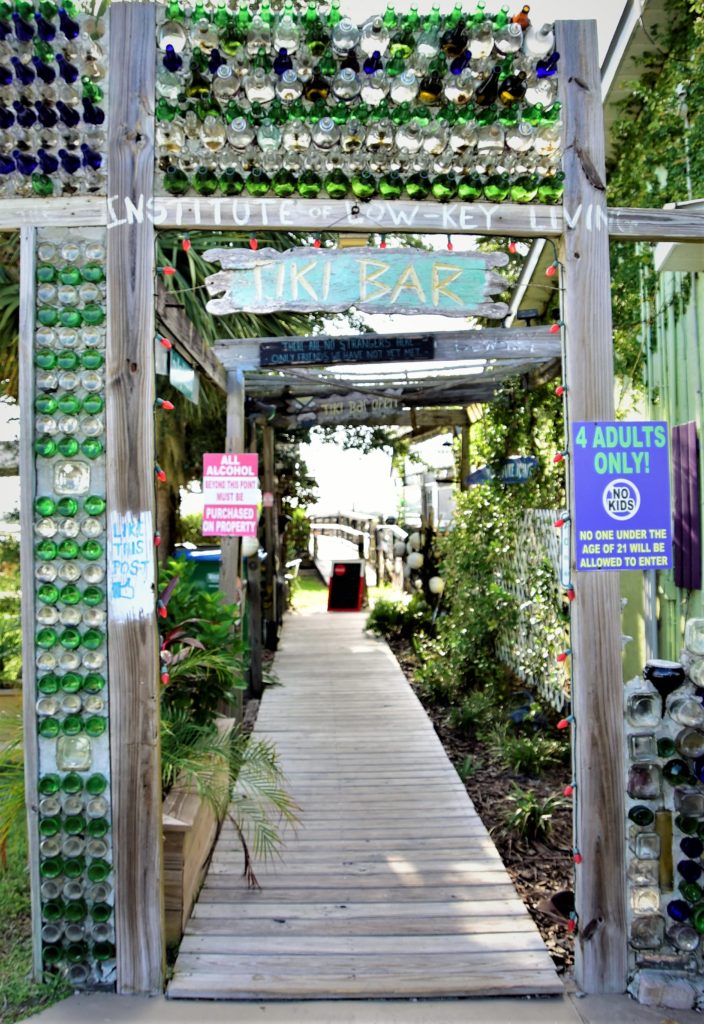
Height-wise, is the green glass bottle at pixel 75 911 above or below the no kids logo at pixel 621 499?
below

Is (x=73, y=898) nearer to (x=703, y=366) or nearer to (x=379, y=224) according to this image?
(x=379, y=224)

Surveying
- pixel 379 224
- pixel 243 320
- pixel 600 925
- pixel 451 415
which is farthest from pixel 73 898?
pixel 451 415

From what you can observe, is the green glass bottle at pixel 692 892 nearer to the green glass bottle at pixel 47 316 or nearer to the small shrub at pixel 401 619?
the green glass bottle at pixel 47 316

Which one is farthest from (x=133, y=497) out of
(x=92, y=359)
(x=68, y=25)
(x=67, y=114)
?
(x=68, y=25)

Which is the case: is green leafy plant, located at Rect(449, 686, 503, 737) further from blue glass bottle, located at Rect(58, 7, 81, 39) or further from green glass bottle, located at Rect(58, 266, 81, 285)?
blue glass bottle, located at Rect(58, 7, 81, 39)

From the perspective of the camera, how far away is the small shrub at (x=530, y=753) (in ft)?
17.4

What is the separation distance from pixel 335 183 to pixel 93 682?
80.7 inches

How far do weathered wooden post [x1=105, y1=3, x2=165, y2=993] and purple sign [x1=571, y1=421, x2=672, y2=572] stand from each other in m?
1.58

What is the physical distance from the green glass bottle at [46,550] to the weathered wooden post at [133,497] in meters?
0.20

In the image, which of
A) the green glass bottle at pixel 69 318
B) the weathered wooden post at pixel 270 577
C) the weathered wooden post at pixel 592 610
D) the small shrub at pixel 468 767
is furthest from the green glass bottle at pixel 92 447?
the weathered wooden post at pixel 270 577

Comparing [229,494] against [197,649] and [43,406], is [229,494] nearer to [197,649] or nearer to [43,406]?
[197,649]

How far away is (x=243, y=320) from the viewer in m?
7.58

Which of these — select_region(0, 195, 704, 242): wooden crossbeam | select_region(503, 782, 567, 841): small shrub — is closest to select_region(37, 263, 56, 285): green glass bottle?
select_region(0, 195, 704, 242): wooden crossbeam

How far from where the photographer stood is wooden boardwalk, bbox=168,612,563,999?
2.89 meters
